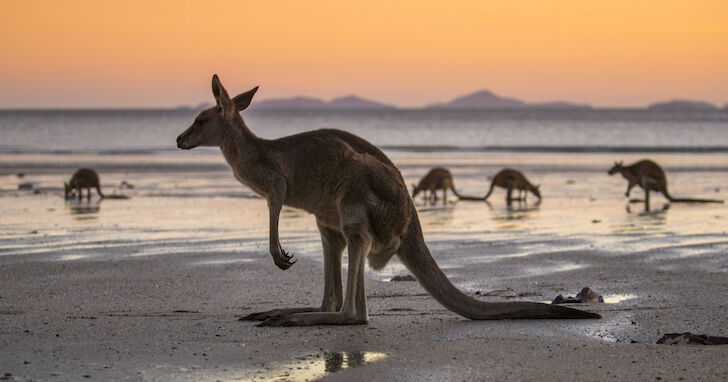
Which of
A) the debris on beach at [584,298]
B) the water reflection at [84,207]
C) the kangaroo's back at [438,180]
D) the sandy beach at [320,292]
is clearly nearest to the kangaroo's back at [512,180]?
the kangaroo's back at [438,180]

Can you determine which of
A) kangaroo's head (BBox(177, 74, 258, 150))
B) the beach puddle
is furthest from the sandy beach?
kangaroo's head (BBox(177, 74, 258, 150))

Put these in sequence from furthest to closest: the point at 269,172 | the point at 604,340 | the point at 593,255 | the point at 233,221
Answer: the point at 233,221 → the point at 593,255 → the point at 269,172 → the point at 604,340

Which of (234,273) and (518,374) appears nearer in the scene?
(518,374)

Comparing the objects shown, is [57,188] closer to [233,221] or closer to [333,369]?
[233,221]

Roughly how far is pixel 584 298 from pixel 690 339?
53.8 inches

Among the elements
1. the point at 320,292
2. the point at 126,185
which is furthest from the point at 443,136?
the point at 320,292

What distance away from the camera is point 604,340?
4617 millimetres

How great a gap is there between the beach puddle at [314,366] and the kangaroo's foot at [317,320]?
26.2 inches

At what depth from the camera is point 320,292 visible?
21.1ft

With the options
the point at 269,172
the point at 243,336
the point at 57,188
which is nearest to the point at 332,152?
the point at 269,172

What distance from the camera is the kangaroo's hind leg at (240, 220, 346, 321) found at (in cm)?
518

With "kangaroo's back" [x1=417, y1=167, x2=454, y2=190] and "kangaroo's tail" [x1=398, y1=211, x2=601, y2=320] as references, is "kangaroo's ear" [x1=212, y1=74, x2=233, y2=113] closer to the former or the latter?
"kangaroo's tail" [x1=398, y1=211, x2=601, y2=320]

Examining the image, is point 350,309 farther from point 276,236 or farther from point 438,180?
point 438,180

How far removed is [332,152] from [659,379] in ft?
7.03
